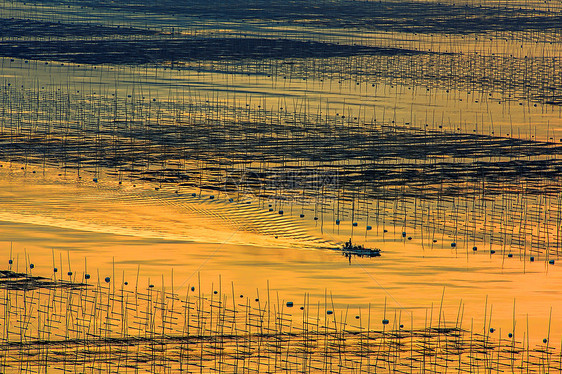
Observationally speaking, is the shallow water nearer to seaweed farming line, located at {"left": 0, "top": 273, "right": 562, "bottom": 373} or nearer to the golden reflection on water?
the golden reflection on water

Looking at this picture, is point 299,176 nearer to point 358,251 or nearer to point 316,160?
point 316,160

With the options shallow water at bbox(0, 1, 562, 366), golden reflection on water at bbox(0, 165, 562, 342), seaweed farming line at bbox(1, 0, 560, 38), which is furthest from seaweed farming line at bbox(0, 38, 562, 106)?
golden reflection on water at bbox(0, 165, 562, 342)

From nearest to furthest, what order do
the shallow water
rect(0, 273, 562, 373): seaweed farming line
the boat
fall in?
rect(0, 273, 562, 373): seaweed farming line
the shallow water
the boat

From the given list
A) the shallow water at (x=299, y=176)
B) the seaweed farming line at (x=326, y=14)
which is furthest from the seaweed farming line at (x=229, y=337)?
the seaweed farming line at (x=326, y=14)

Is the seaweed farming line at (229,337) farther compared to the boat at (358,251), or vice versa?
the boat at (358,251)

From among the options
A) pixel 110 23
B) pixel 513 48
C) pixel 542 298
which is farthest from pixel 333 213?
pixel 110 23

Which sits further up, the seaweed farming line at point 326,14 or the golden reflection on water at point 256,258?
the seaweed farming line at point 326,14

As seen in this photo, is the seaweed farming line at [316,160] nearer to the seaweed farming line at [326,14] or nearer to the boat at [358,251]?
the boat at [358,251]

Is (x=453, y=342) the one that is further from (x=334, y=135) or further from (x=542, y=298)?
(x=334, y=135)

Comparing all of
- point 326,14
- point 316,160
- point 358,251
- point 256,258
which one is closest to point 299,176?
point 316,160
